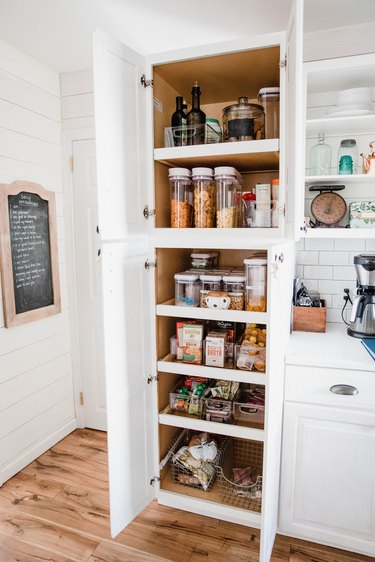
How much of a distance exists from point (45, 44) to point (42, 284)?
141 cm

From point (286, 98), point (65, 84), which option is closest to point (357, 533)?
point (286, 98)

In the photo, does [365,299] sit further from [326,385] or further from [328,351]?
[326,385]

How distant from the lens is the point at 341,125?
1.92m

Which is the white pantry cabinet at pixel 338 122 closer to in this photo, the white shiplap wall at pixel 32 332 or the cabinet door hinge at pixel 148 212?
the cabinet door hinge at pixel 148 212

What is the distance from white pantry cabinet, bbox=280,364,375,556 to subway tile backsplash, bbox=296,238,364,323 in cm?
71

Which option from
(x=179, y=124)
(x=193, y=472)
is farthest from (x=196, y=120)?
(x=193, y=472)

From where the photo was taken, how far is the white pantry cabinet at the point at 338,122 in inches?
71.7

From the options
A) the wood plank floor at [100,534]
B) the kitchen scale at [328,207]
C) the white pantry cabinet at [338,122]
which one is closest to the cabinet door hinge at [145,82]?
the white pantry cabinet at [338,122]

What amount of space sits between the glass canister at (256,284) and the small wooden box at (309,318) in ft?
1.57

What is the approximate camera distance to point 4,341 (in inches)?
87.4

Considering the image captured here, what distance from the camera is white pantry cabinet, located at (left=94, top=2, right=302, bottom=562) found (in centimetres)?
147

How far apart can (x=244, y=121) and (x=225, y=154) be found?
17cm

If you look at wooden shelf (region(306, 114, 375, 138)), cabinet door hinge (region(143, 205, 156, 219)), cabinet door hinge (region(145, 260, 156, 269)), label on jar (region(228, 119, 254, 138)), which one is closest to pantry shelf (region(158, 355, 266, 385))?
cabinet door hinge (region(145, 260, 156, 269))

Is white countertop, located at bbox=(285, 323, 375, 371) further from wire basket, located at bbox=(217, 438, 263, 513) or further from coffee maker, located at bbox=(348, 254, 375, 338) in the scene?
wire basket, located at bbox=(217, 438, 263, 513)
